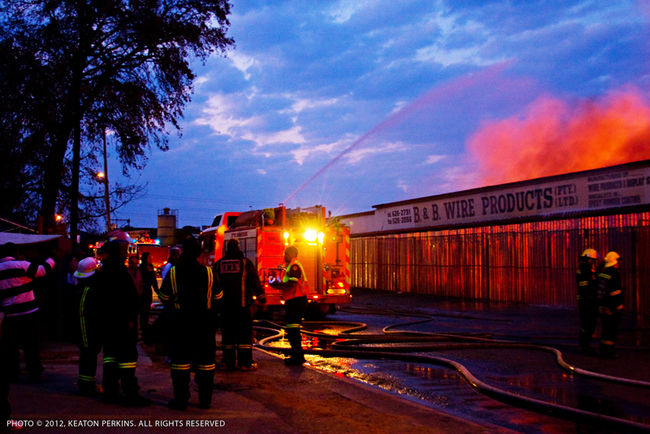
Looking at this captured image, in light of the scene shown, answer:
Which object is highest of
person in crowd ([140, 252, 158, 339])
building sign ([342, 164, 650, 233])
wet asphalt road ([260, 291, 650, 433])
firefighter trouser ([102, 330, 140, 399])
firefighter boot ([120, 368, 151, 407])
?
building sign ([342, 164, 650, 233])

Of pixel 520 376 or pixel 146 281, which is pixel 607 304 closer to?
pixel 520 376

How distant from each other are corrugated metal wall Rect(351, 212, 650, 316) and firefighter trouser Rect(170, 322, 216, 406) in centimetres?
1367

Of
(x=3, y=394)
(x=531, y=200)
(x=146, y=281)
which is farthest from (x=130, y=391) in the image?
(x=531, y=200)

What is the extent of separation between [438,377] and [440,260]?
53.3 feet

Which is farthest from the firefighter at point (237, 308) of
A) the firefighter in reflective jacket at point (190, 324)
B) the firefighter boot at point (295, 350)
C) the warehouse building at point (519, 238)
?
the warehouse building at point (519, 238)

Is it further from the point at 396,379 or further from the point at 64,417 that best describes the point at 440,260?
the point at 64,417

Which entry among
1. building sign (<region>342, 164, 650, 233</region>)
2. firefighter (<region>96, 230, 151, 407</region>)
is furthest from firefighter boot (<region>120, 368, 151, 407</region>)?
building sign (<region>342, 164, 650, 233</region>)

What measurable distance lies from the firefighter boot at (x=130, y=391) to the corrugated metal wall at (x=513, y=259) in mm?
14152

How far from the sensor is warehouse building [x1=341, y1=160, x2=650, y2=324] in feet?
54.3

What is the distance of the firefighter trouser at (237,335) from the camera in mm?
8266

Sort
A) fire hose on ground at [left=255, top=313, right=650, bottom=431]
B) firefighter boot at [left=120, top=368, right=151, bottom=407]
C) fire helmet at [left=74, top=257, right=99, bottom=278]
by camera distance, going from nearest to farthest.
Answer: fire hose on ground at [left=255, top=313, right=650, bottom=431]
firefighter boot at [left=120, top=368, right=151, bottom=407]
fire helmet at [left=74, top=257, right=99, bottom=278]

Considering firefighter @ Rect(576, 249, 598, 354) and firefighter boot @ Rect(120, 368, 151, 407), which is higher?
firefighter @ Rect(576, 249, 598, 354)

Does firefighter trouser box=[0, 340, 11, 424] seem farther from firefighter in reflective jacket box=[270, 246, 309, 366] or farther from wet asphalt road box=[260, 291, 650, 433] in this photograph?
firefighter in reflective jacket box=[270, 246, 309, 366]

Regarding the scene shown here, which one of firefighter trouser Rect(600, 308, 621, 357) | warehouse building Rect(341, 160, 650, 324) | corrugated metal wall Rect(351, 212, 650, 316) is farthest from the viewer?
warehouse building Rect(341, 160, 650, 324)
